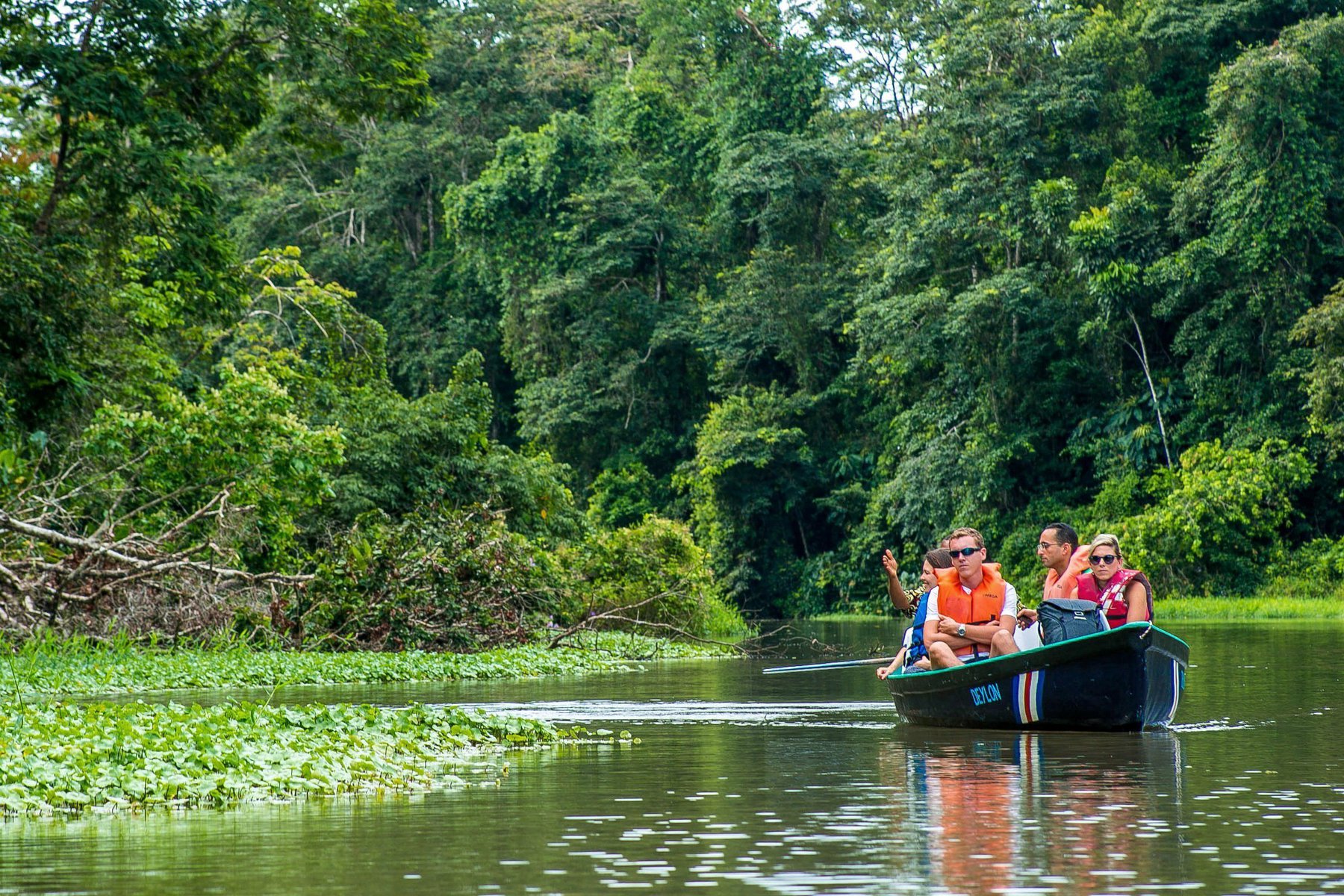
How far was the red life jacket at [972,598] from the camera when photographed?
45.0 feet

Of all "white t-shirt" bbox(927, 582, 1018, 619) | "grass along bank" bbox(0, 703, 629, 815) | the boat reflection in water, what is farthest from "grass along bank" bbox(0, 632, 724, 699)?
the boat reflection in water

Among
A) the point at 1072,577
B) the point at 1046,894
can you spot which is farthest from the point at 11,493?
the point at 1046,894

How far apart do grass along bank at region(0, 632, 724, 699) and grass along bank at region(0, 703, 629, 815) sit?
4.34 m

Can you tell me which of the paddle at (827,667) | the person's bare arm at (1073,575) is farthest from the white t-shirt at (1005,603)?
the paddle at (827,667)

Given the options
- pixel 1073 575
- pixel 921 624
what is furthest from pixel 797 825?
pixel 921 624

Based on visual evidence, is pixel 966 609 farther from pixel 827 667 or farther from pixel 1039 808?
pixel 827 667

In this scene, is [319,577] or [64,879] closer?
[64,879]

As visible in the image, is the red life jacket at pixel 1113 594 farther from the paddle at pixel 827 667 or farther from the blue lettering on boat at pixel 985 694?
the paddle at pixel 827 667

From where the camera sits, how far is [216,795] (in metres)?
9.14

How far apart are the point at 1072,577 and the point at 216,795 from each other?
6666 mm

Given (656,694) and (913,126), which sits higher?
(913,126)

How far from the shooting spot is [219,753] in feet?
32.1

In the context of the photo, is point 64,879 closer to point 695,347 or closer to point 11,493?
point 11,493

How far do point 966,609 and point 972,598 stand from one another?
9 centimetres
